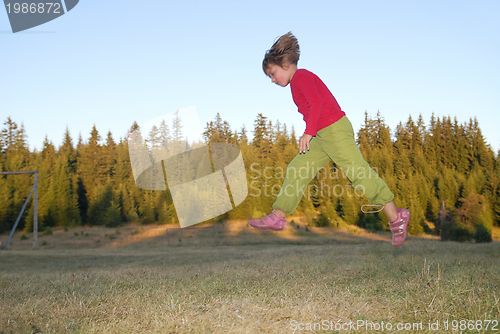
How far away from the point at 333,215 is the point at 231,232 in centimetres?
1279

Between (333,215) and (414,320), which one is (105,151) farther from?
(414,320)

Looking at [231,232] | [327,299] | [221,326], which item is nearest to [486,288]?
[327,299]

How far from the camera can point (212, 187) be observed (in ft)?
143

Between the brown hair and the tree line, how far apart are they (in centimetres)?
3720

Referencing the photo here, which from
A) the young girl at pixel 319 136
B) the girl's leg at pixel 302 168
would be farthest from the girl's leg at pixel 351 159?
the girl's leg at pixel 302 168

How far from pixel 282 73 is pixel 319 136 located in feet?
2.31

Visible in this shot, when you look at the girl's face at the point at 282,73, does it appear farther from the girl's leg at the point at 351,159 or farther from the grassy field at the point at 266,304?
the grassy field at the point at 266,304

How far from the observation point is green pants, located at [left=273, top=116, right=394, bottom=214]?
330 centimetres

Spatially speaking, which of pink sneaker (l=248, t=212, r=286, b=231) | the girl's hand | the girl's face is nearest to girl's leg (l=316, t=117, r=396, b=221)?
the girl's hand

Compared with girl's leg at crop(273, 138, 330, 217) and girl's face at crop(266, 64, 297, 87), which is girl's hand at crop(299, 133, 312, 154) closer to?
girl's leg at crop(273, 138, 330, 217)

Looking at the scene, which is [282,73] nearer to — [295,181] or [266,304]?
[295,181]

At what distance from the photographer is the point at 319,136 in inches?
135

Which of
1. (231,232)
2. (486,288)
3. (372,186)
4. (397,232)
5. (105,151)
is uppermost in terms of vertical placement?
(105,151)

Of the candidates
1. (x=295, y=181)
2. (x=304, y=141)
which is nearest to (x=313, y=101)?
(x=304, y=141)
